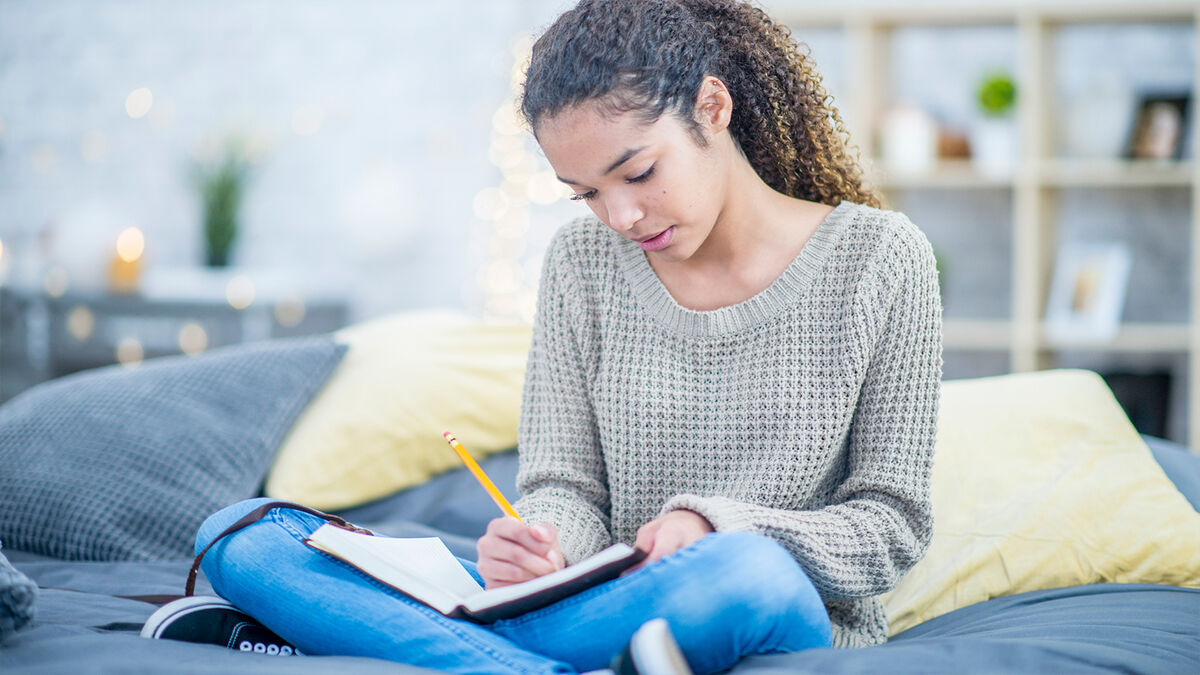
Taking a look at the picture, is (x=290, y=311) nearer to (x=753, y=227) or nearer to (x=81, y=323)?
(x=81, y=323)

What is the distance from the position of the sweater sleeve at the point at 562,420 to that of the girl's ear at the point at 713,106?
259 millimetres

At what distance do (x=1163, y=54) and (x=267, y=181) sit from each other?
9.36 feet

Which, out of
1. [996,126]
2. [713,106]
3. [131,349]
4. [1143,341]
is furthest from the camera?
[131,349]

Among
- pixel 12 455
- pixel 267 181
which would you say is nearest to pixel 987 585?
pixel 12 455

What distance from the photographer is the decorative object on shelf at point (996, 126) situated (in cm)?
304

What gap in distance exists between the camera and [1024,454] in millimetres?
1499

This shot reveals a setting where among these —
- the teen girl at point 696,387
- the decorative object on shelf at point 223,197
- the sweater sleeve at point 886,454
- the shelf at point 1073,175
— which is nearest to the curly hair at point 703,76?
the teen girl at point 696,387

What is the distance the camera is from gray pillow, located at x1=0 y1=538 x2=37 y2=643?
0.94 meters

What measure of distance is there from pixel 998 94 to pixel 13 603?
2804 mm

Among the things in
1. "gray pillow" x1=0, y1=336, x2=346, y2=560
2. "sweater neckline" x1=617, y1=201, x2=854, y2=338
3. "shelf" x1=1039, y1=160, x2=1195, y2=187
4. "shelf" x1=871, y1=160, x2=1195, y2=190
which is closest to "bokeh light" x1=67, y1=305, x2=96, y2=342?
"gray pillow" x1=0, y1=336, x2=346, y2=560

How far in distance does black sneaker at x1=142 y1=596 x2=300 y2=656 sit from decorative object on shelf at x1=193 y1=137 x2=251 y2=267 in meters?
2.78

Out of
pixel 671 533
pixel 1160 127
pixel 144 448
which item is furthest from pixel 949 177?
pixel 671 533

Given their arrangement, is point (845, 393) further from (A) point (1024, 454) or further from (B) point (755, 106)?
(A) point (1024, 454)

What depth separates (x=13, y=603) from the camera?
0.95 meters
